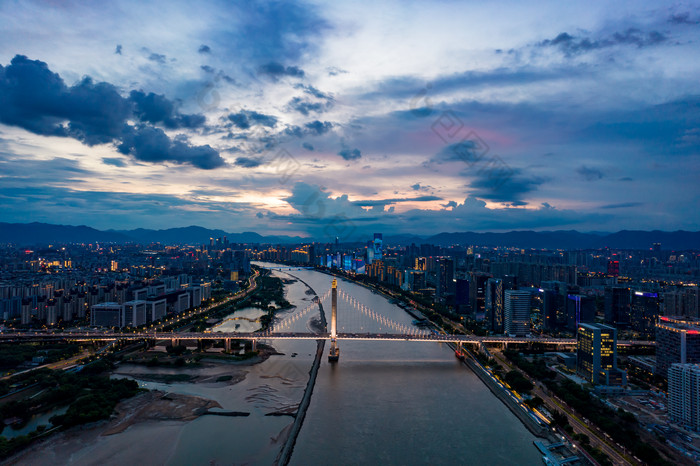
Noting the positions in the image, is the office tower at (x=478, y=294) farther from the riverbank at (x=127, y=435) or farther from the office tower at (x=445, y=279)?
the riverbank at (x=127, y=435)

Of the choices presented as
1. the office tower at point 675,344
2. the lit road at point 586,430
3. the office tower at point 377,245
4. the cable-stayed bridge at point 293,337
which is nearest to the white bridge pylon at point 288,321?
the cable-stayed bridge at point 293,337

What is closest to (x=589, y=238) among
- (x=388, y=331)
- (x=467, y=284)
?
(x=467, y=284)

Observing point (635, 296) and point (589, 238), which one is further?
point (589, 238)

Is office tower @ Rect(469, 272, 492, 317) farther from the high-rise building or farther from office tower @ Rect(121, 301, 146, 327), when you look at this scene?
office tower @ Rect(121, 301, 146, 327)

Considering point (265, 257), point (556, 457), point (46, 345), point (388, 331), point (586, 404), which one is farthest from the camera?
point (265, 257)

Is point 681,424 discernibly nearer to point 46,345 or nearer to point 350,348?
point 350,348
